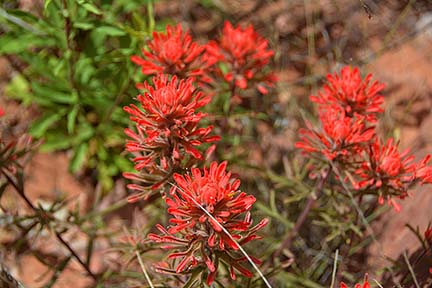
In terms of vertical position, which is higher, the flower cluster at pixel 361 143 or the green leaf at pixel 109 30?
the green leaf at pixel 109 30

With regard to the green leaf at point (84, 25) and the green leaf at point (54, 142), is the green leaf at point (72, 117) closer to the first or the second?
the green leaf at point (54, 142)

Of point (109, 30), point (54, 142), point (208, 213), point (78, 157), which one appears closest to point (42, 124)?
point (54, 142)

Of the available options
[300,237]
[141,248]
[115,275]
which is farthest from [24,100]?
[300,237]

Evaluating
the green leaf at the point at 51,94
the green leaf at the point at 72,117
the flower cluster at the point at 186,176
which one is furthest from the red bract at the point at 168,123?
the green leaf at the point at 51,94

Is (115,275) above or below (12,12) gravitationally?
below

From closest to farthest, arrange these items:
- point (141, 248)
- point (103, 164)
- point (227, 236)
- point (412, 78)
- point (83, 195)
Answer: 1. point (227, 236)
2. point (141, 248)
3. point (103, 164)
4. point (83, 195)
5. point (412, 78)

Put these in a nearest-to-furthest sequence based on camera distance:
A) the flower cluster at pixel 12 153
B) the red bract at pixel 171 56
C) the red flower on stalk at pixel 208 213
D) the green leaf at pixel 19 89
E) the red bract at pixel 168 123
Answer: the red flower on stalk at pixel 208 213, the red bract at pixel 168 123, the red bract at pixel 171 56, the flower cluster at pixel 12 153, the green leaf at pixel 19 89

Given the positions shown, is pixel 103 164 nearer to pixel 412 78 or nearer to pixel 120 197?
pixel 120 197

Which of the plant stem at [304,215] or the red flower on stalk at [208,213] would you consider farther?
the plant stem at [304,215]
